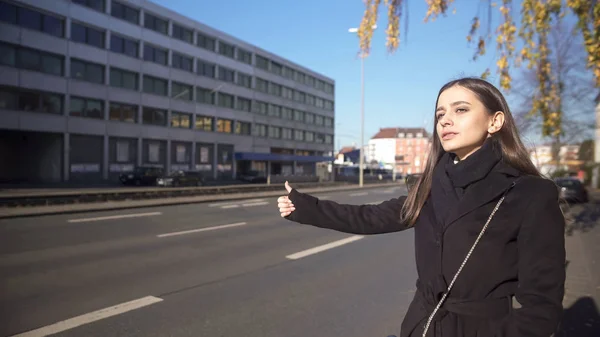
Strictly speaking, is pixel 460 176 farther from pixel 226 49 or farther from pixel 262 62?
pixel 262 62

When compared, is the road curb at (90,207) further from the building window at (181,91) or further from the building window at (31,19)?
the building window at (181,91)

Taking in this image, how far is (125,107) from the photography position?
41.7m

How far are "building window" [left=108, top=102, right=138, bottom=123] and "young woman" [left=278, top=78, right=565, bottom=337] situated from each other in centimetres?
4251

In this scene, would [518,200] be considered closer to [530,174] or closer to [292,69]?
[530,174]

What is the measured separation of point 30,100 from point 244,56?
30432 millimetres

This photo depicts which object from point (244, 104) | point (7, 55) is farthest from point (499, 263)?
point (244, 104)

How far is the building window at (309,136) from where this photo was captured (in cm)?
7444

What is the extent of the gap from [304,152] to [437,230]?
241ft

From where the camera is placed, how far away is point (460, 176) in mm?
1765

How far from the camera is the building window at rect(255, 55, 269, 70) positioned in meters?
61.6

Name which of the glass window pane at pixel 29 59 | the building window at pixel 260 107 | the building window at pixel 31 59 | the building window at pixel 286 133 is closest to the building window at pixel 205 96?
the building window at pixel 260 107

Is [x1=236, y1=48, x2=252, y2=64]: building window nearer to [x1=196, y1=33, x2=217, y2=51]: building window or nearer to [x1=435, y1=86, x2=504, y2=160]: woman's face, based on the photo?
[x1=196, y1=33, x2=217, y2=51]: building window

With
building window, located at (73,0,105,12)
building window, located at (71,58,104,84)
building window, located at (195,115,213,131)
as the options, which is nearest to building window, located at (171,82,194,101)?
building window, located at (195,115,213,131)

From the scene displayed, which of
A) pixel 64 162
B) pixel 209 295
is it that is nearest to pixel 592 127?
pixel 209 295
